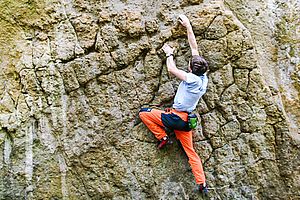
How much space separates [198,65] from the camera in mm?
5660

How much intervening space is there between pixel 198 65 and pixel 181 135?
1120 millimetres

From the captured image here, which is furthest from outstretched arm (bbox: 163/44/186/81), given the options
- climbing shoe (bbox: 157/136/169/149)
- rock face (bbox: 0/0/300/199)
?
climbing shoe (bbox: 157/136/169/149)

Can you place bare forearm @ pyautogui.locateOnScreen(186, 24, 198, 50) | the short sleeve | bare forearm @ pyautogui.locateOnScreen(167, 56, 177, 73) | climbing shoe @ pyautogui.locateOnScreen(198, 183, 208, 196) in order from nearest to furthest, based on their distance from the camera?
1. the short sleeve
2. bare forearm @ pyautogui.locateOnScreen(167, 56, 177, 73)
3. bare forearm @ pyautogui.locateOnScreen(186, 24, 198, 50)
4. climbing shoe @ pyautogui.locateOnScreen(198, 183, 208, 196)

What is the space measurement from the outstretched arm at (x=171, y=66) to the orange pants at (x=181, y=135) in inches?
23.2

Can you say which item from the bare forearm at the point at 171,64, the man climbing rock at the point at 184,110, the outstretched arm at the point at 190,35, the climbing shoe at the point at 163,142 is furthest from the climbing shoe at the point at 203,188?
the outstretched arm at the point at 190,35

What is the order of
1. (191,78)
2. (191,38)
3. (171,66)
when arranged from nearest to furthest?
(191,78) → (171,66) → (191,38)

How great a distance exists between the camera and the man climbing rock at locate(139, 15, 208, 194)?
570cm

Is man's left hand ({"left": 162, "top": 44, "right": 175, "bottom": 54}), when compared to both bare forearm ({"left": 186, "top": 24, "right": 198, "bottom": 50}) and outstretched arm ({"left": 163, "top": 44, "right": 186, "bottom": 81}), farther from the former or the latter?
bare forearm ({"left": 186, "top": 24, "right": 198, "bottom": 50})

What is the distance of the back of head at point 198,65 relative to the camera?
5.66m

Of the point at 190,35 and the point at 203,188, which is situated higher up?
the point at 190,35

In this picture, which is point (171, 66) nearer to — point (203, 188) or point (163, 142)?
point (163, 142)

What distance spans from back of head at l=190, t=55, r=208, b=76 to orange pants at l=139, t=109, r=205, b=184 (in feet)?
2.32

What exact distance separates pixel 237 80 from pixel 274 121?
877 millimetres

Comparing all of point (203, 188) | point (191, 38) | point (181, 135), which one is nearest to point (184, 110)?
point (181, 135)
